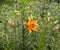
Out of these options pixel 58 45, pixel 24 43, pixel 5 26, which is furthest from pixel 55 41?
pixel 5 26

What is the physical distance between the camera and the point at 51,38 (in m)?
4.14

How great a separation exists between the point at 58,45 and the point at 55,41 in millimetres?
79

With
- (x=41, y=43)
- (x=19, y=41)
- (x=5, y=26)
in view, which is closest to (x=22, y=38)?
(x=19, y=41)

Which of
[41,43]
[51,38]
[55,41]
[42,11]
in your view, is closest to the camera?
[41,43]

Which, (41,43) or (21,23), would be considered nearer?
(41,43)

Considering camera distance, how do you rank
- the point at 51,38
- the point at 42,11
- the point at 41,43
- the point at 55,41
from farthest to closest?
the point at 42,11, the point at 51,38, the point at 55,41, the point at 41,43

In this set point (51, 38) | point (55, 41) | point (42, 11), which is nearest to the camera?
point (55, 41)

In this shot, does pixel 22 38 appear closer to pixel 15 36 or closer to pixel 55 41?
pixel 15 36

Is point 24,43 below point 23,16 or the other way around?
below

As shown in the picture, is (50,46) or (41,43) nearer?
(41,43)

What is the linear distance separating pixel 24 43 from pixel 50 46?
40 centimetres

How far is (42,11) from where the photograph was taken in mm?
5785

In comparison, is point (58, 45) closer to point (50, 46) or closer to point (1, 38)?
point (50, 46)

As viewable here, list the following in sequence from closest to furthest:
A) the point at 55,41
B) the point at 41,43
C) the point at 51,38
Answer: the point at 41,43
the point at 55,41
the point at 51,38
